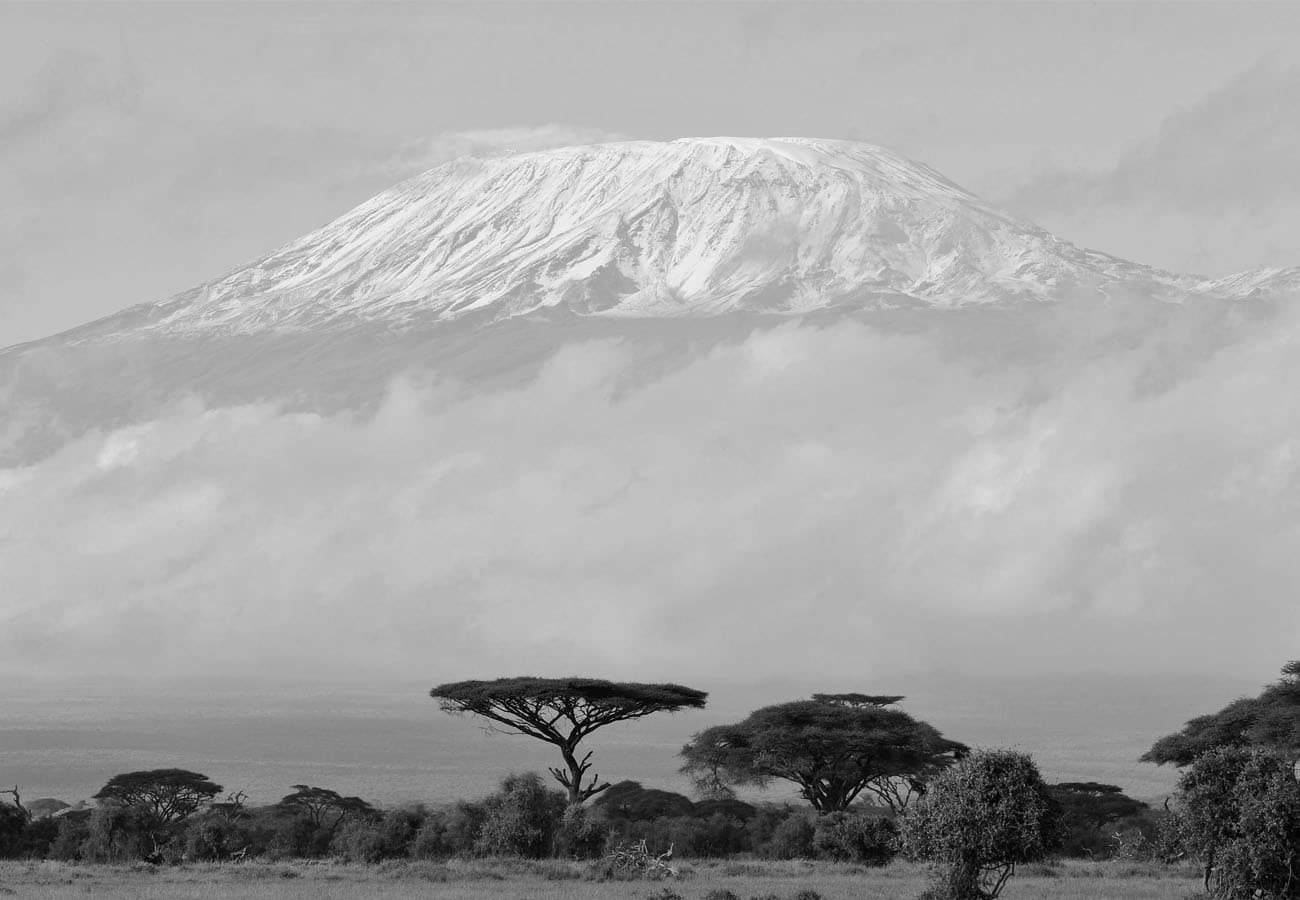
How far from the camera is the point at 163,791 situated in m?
69.1

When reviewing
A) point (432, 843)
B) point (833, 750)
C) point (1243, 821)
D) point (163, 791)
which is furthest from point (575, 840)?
point (1243, 821)

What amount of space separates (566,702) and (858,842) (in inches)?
581

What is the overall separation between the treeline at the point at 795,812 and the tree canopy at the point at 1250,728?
7 centimetres

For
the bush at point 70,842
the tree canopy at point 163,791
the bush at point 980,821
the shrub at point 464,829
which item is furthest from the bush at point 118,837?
the bush at point 980,821

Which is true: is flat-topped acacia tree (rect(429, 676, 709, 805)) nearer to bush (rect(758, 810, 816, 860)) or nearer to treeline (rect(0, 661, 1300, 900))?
treeline (rect(0, 661, 1300, 900))

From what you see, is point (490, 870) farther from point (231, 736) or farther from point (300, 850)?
point (231, 736)

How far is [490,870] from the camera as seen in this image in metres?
48.0

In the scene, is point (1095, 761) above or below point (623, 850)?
above

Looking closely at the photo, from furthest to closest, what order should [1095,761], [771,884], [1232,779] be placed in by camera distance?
[1095,761], [771,884], [1232,779]

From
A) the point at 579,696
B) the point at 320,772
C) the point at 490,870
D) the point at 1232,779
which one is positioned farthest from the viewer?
the point at 320,772

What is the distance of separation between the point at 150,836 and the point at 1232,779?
3439cm

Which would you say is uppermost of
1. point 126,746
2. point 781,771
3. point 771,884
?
point 126,746

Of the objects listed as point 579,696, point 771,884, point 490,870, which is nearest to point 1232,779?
point 771,884

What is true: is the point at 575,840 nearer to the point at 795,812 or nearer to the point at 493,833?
the point at 493,833
